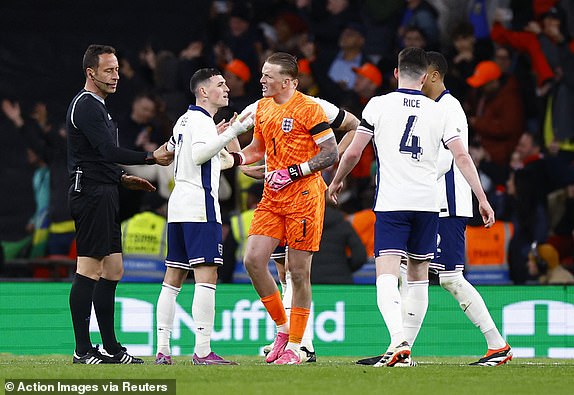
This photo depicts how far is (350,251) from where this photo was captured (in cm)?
1517

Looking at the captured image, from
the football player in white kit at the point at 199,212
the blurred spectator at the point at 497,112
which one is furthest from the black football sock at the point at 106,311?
the blurred spectator at the point at 497,112

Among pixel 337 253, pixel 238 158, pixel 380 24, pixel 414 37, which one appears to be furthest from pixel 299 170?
pixel 380 24

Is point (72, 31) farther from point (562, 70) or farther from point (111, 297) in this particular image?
point (111, 297)

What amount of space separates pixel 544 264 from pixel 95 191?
7463mm

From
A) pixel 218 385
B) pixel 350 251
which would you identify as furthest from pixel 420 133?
pixel 350 251

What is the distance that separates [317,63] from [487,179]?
9.96ft

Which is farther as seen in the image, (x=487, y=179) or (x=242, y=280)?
(x=487, y=179)

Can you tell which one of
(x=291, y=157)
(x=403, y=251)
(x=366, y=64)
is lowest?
(x=403, y=251)

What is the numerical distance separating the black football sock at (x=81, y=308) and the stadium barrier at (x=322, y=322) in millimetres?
3162

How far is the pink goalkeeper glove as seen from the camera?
10.8 metres

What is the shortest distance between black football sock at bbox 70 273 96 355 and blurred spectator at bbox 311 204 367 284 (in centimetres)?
445

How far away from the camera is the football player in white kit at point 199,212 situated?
1091 cm

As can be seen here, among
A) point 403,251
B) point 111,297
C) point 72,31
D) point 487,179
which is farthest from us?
point 72,31

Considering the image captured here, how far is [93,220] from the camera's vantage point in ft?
A: 36.3
